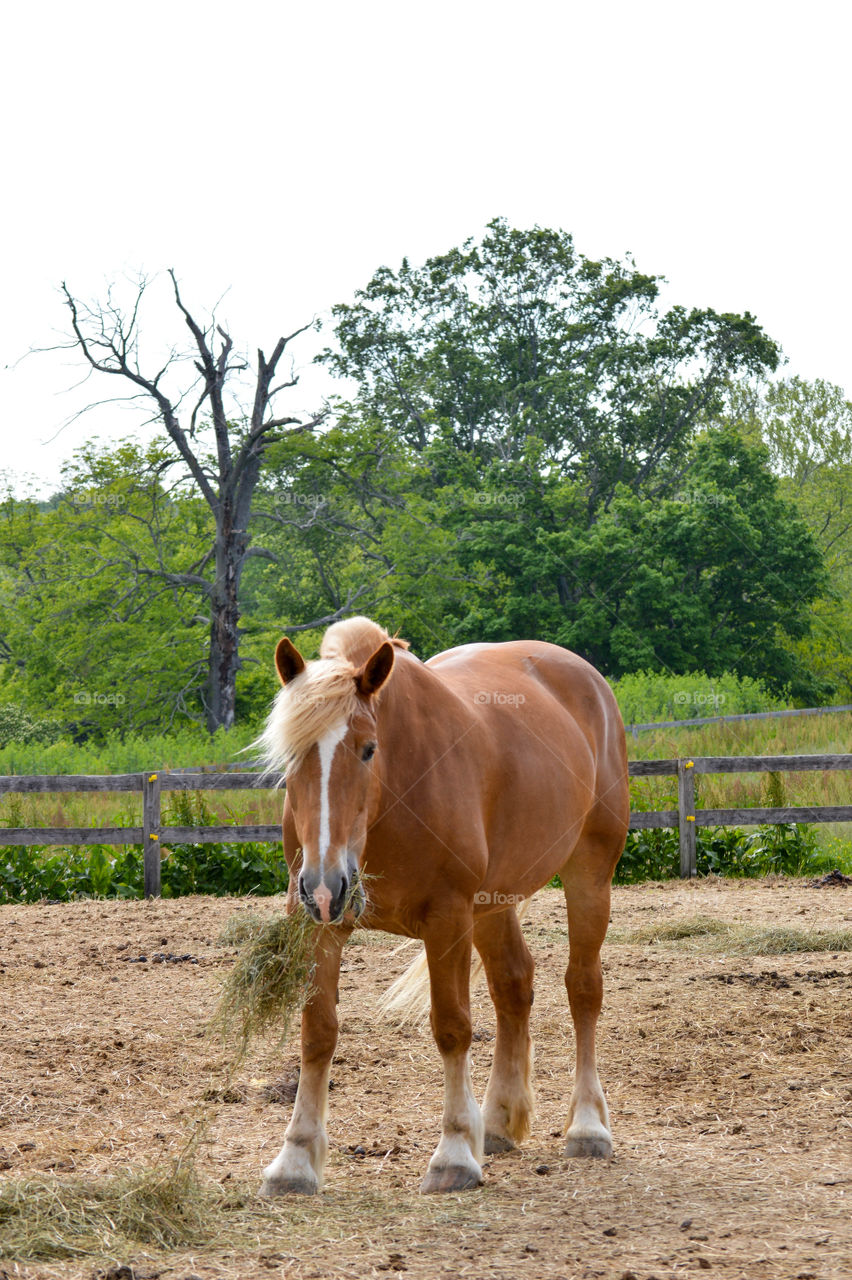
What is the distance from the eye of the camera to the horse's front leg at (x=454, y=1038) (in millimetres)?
3717

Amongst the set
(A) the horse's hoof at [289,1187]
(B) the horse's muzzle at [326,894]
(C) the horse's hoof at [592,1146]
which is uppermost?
(B) the horse's muzzle at [326,894]

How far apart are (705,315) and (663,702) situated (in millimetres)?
18019

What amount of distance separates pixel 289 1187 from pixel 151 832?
7471 mm

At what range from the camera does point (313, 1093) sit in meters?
3.72

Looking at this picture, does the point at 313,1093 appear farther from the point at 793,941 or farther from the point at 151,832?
the point at 151,832

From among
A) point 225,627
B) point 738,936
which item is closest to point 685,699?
point 225,627

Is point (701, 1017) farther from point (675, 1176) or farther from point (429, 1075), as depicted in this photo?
point (675, 1176)

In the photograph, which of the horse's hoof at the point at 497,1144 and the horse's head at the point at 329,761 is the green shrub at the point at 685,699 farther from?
the horse's head at the point at 329,761

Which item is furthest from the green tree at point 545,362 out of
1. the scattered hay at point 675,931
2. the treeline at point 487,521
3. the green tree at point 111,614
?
the scattered hay at point 675,931

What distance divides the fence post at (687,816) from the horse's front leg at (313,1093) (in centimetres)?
776

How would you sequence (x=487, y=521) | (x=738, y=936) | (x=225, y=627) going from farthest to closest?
(x=487, y=521) → (x=225, y=627) → (x=738, y=936)

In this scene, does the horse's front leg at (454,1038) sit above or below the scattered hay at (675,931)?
above

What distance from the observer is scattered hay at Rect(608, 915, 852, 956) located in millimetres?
7562

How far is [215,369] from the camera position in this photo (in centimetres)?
2173
